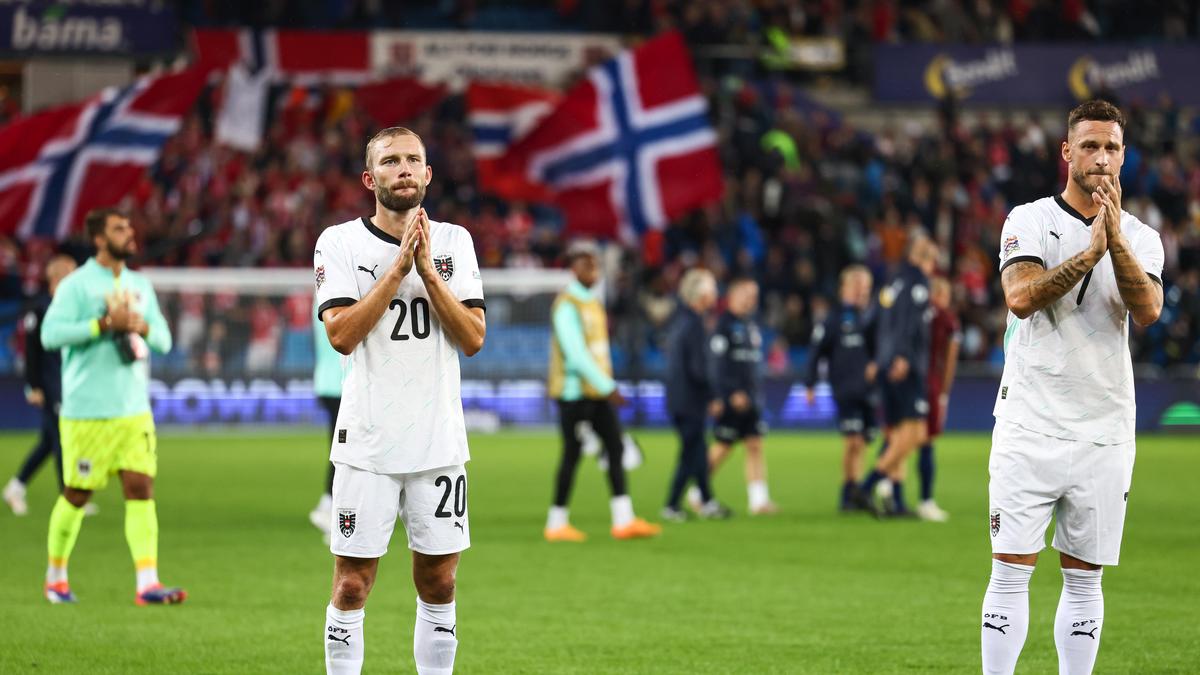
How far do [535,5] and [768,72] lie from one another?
17.2ft

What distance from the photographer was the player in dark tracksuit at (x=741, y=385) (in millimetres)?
15938

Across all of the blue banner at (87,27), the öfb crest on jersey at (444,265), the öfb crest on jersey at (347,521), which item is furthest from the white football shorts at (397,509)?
the blue banner at (87,27)

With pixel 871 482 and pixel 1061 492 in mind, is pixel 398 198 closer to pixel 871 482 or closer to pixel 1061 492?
pixel 1061 492

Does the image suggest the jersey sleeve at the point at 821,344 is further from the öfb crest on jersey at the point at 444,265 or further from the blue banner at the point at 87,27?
the blue banner at the point at 87,27

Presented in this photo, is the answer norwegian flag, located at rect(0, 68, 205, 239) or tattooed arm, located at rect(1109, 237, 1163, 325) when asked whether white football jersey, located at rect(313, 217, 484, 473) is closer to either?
tattooed arm, located at rect(1109, 237, 1163, 325)

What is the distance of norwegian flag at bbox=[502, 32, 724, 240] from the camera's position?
1019 inches

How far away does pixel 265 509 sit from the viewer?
53.4 ft

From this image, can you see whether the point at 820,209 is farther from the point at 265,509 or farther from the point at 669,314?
the point at 265,509

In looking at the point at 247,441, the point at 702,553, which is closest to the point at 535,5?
the point at 247,441

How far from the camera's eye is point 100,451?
9.85 m

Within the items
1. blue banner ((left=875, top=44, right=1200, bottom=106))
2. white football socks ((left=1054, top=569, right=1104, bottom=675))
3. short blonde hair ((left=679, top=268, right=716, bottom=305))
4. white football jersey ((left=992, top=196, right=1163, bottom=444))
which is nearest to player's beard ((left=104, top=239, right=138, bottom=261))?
white football jersey ((left=992, top=196, right=1163, bottom=444))

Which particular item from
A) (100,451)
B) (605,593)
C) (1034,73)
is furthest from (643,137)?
(100,451)

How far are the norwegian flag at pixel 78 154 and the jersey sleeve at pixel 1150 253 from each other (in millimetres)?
19005

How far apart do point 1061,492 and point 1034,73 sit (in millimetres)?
30107
